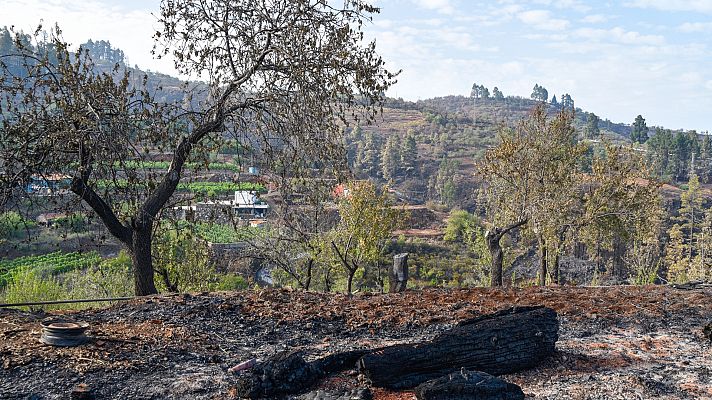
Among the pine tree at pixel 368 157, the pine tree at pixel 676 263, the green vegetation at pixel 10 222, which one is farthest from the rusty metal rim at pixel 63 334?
the pine tree at pixel 368 157

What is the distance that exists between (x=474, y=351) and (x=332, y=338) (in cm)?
187

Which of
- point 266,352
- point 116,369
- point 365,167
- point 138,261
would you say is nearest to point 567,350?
point 266,352

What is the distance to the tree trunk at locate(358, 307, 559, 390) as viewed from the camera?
462 centimetres

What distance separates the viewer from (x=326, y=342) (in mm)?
6121

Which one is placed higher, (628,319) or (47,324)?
(47,324)

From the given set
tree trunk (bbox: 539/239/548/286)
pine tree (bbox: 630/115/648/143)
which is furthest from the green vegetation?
pine tree (bbox: 630/115/648/143)

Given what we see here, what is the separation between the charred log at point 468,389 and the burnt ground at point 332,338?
42 centimetres

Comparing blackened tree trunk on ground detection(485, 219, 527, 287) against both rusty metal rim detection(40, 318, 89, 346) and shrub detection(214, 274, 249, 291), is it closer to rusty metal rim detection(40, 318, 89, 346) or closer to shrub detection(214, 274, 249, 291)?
rusty metal rim detection(40, 318, 89, 346)

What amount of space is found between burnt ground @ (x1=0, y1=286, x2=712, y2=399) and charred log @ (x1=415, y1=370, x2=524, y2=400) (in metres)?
0.42

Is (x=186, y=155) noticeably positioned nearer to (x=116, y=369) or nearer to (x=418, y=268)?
(x=116, y=369)

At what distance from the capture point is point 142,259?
7871mm

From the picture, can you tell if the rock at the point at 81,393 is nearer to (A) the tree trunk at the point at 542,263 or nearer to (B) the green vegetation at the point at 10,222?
(B) the green vegetation at the point at 10,222

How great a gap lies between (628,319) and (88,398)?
224 inches

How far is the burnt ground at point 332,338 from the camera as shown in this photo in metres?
4.68
